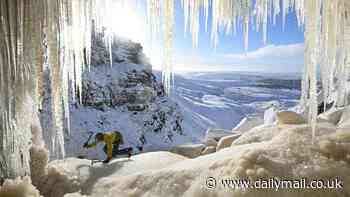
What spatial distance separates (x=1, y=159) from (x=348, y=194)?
72.4 inches

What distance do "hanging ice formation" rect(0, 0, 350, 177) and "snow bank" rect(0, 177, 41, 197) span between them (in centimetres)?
49

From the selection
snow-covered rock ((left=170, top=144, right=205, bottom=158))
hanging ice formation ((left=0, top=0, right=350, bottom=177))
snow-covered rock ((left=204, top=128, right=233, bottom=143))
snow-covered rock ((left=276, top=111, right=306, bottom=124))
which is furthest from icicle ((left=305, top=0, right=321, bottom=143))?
snow-covered rock ((left=204, top=128, right=233, bottom=143))

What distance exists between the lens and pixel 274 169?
5.99 feet

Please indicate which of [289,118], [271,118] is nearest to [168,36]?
[289,118]

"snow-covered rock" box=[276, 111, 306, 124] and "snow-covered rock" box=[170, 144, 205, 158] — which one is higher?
"snow-covered rock" box=[276, 111, 306, 124]

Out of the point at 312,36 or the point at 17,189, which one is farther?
the point at 17,189

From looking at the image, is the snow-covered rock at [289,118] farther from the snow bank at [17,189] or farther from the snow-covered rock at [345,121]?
the snow bank at [17,189]

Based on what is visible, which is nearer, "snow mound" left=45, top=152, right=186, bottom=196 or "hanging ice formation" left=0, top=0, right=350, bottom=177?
"hanging ice formation" left=0, top=0, right=350, bottom=177

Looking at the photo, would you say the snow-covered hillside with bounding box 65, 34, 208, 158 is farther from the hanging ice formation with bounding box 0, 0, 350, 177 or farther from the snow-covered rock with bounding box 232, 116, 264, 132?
the hanging ice formation with bounding box 0, 0, 350, 177

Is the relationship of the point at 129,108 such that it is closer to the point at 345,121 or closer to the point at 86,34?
the point at 345,121

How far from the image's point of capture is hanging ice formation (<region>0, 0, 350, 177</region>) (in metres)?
1.28

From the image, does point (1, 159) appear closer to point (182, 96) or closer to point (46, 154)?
point (46, 154)

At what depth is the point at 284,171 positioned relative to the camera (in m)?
1.80

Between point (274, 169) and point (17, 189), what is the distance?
1.50 m
